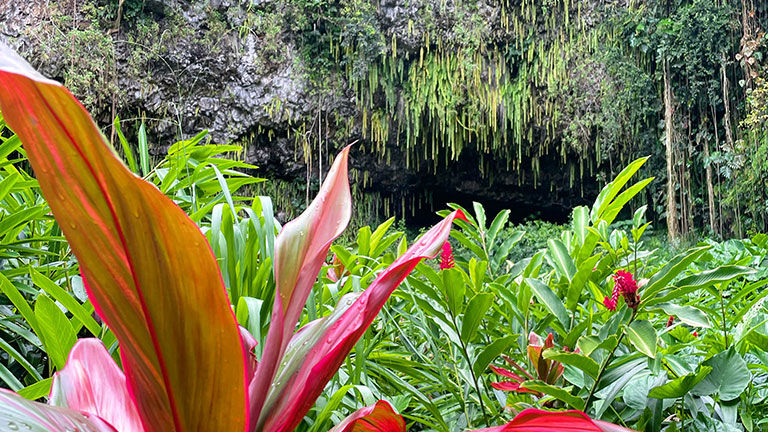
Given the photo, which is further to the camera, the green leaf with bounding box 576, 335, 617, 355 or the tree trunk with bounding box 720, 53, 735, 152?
the tree trunk with bounding box 720, 53, 735, 152

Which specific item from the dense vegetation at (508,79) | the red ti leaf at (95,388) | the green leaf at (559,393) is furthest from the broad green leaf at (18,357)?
the dense vegetation at (508,79)

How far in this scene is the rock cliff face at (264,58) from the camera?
462cm

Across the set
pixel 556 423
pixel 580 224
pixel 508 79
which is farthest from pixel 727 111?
pixel 556 423

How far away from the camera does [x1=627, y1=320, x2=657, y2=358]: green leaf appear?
296 mm

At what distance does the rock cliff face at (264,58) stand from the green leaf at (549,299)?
187 inches

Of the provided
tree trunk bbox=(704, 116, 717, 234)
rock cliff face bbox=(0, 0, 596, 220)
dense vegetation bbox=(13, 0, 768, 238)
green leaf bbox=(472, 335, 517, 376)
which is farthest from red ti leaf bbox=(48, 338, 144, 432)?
tree trunk bbox=(704, 116, 717, 234)

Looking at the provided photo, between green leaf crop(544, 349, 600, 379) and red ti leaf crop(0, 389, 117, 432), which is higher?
red ti leaf crop(0, 389, 117, 432)

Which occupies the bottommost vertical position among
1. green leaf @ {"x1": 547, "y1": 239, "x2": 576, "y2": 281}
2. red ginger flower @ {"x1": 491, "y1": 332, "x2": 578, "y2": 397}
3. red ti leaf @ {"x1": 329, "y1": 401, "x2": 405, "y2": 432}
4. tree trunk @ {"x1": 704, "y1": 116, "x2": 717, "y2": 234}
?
tree trunk @ {"x1": 704, "y1": 116, "x2": 717, "y2": 234}

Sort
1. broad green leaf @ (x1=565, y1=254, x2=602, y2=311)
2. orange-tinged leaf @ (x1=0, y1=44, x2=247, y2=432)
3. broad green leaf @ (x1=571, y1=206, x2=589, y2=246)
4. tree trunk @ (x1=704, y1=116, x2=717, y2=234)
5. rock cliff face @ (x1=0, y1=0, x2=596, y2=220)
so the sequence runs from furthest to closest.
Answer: tree trunk @ (x1=704, y1=116, x2=717, y2=234)
rock cliff face @ (x1=0, y1=0, x2=596, y2=220)
broad green leaf @ (x1=571, y1=206, x2=589, y2=246)
broad green leaf @ (x1=565, y1=254, x2=602, y2=311)
orange-tinged leaf @ (x1=0, y1=44, x2=247, y2=432)

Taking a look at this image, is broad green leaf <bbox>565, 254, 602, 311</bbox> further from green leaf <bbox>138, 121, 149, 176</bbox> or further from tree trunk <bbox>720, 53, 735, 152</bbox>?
tree trunk <bbox>720, 53, 735, 152</bbox>

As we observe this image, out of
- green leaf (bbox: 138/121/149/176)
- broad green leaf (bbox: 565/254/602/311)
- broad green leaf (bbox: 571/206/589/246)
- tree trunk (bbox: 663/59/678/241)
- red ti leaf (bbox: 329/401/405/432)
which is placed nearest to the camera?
red ti leaf (bbox: 329/401/405/432)

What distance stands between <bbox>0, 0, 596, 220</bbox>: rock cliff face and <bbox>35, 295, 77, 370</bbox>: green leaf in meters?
4.66

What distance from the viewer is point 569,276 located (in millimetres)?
436

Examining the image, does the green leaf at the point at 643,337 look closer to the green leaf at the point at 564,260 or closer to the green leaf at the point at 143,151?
the green leaf at the point at 564,260
